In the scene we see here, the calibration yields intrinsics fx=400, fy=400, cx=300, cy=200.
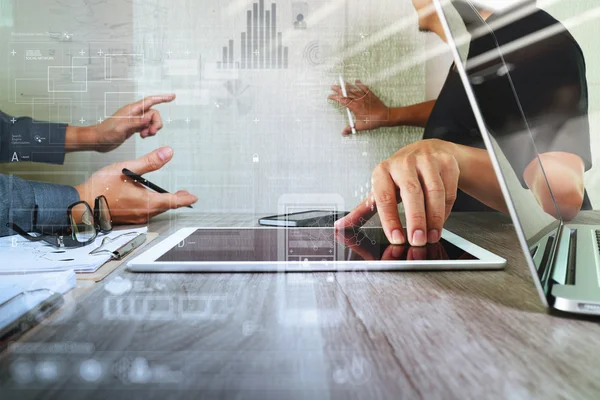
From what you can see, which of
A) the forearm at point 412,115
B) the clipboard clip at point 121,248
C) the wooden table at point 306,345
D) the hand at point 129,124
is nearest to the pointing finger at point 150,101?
the hand at point 129,124

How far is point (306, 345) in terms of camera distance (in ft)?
0.63

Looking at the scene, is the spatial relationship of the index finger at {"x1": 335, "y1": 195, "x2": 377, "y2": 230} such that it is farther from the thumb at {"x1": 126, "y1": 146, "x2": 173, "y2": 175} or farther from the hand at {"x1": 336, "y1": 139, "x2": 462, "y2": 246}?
the thumb at {"x1": 126, "y1": 146, "x2": 173, "y2": 175}

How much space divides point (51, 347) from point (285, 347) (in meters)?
0.11

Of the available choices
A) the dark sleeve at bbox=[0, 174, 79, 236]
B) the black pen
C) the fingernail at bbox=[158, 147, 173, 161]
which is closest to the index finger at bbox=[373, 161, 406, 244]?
the dark sleeve at bbox=[0, 174, 79, 236]

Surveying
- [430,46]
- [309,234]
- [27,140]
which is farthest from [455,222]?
[27,140]

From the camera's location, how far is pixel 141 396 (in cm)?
15

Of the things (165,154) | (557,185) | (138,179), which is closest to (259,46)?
(165,154)

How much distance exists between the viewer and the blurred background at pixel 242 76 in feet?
4.06

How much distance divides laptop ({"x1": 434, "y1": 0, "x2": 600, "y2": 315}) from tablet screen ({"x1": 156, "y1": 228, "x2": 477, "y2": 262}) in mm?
79

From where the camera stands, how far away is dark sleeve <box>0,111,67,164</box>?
1137mm

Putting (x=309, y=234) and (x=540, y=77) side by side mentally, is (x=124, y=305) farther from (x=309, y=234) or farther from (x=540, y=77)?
(x=540, y=77)

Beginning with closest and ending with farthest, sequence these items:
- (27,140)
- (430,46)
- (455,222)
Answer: (455,222)
(27,140)
(430,46)

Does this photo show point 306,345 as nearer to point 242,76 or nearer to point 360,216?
point 360,216

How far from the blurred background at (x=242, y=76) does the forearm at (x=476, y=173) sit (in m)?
0.56
